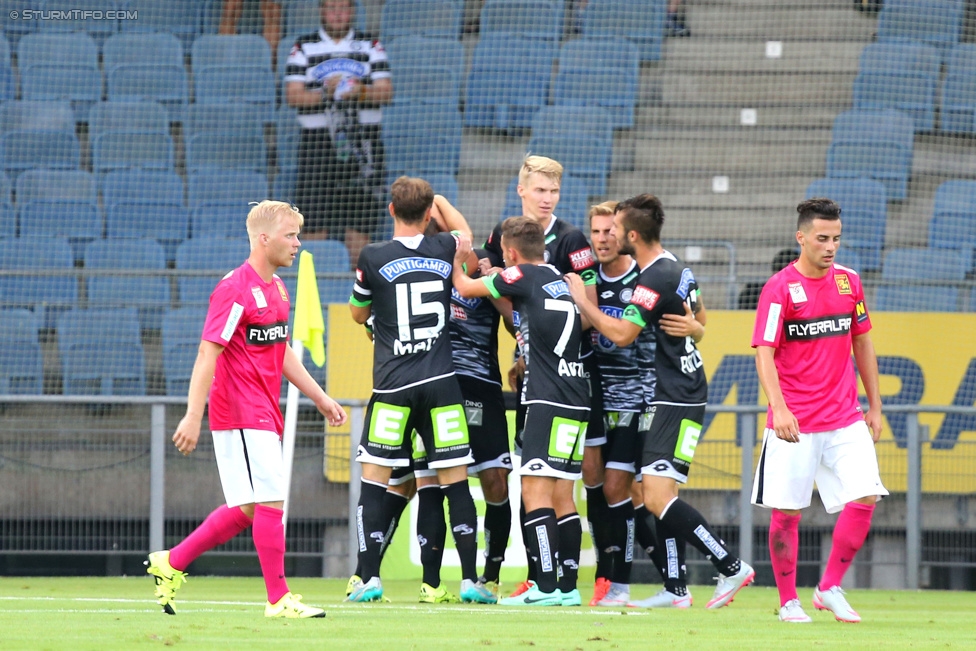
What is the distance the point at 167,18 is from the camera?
14.4m

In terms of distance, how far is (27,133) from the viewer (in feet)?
43.3

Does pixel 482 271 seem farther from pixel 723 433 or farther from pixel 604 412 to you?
pixel 723 433

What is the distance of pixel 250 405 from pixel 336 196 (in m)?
7.23

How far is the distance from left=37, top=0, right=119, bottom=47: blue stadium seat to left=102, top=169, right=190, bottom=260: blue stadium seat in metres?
2.22

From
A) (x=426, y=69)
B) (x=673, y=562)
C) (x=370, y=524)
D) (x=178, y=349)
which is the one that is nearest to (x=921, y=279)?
(x=673, y=562)

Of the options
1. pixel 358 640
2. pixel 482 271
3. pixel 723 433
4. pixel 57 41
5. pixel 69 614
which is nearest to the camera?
pixel 358 640

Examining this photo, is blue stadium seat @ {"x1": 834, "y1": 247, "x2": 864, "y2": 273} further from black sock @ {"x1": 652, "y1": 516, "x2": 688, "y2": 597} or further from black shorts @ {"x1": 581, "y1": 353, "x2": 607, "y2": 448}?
black sock @ {"x1": 652, "y1": 516, "x2": 688, "y2": 597}

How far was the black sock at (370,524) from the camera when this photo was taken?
6652 mm

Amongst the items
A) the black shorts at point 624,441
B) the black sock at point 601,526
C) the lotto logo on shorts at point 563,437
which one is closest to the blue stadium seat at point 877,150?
the black shorts at point 624,441

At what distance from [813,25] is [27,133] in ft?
27.1

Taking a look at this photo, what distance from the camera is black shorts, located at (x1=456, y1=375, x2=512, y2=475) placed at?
23.7 feet

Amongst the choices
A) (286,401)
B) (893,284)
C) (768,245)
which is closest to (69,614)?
(286,401)

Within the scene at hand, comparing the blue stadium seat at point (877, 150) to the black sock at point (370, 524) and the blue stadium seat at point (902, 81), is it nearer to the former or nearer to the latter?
the blue stadium seat at point (902, 81)

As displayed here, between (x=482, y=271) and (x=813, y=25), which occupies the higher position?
(x=813, y=25)
